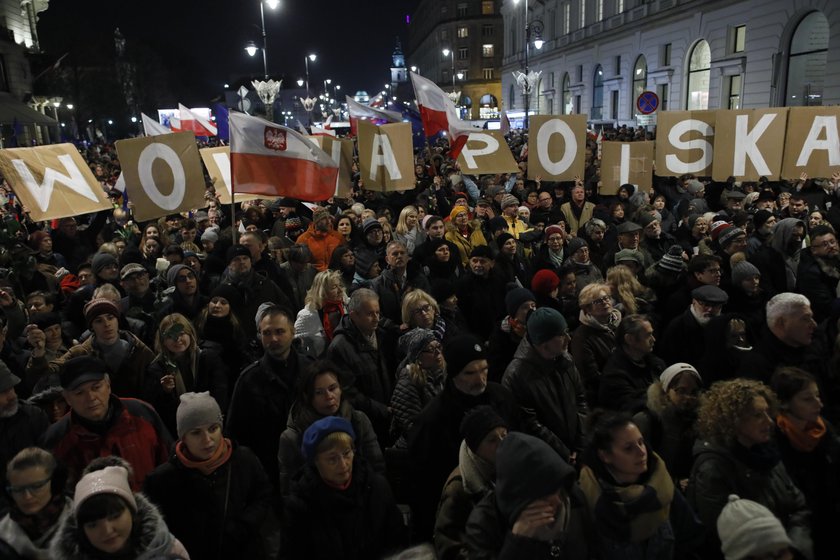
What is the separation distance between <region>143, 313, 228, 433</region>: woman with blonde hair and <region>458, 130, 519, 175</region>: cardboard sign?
298 inches

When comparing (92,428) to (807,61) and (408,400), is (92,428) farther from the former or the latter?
(807,61)

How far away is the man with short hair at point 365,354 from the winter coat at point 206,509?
1.43 m

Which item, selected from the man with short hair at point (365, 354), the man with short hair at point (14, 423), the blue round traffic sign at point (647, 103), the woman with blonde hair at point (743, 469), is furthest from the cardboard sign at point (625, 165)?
the man with short hair at point (14, 423)

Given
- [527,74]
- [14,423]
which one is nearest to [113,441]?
[14,423]

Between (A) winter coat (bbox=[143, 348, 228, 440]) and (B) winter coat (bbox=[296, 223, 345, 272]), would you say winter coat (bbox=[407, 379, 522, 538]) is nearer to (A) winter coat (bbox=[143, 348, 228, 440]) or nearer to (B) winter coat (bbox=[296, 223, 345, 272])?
(A) winter coat (bbox=[143, 348, 228, 440])

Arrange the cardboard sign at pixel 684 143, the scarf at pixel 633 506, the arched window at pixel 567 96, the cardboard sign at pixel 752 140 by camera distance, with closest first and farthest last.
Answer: the scarf at pixel 633 506
the cardboard sign at pixel 752 140
the cardboard sign at pixel 684 143
the arched window at pixel 567 96

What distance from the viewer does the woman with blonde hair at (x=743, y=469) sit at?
116 inches

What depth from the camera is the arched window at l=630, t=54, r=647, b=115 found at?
138ft

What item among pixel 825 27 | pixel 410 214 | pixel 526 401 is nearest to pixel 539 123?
pixel 410 214

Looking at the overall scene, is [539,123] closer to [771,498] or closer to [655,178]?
[655,178]

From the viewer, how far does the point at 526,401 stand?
400 centimetres

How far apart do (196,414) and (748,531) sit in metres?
2.52

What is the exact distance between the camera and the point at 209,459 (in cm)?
319

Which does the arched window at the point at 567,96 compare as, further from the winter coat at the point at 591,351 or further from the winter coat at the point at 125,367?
the winter coat at the point at 125,367
